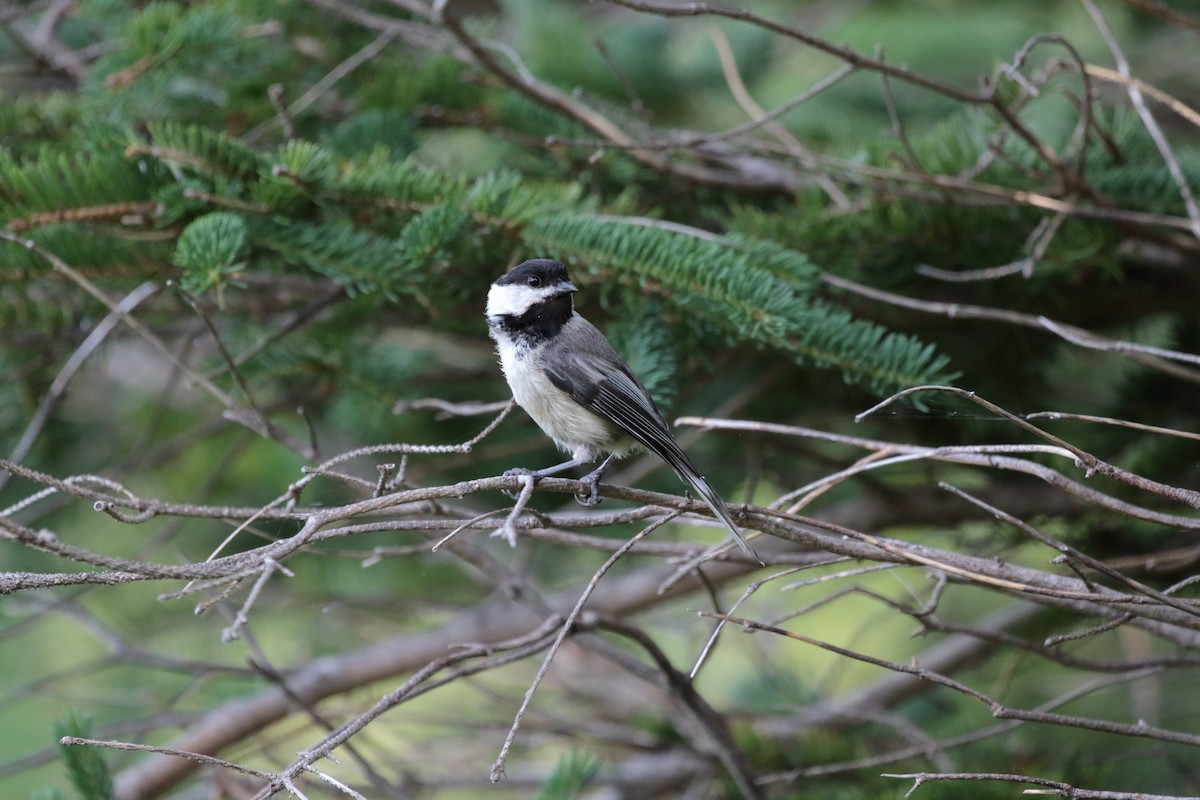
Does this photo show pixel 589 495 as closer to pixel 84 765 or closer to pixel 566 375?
pixel 566 375

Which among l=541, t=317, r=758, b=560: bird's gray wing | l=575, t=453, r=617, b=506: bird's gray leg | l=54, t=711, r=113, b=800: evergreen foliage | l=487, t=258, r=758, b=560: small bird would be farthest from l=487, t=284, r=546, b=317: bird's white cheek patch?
l=54, t=711, r=113, b=800: evergreen foliage

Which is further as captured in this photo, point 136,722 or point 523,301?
point 136,722

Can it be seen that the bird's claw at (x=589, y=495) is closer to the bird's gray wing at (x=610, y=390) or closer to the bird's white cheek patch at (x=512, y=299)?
the bird's gray wing at (x=610, y=390)

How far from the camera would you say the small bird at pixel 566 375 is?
2.04 metres

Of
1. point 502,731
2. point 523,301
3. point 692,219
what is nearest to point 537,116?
point 692,219

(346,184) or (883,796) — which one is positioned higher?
(346,184)

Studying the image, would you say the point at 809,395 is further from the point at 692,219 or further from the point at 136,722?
the point at 136,722

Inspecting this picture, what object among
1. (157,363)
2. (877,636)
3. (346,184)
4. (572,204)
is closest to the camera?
(346,184)

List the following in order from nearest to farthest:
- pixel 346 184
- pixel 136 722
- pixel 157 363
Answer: pixel 346 184
pixel 136 722
pixel 157 363

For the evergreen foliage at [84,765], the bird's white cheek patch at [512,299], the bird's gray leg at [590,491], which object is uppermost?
the bird's white cheek patch at [512,299]

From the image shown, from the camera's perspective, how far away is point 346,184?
1.98m

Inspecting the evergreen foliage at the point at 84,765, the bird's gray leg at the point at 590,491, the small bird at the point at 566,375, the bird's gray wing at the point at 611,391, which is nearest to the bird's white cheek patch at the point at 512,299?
the small bird at the point at 566,375

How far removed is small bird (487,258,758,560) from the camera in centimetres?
204

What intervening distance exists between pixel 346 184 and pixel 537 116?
718 mm
